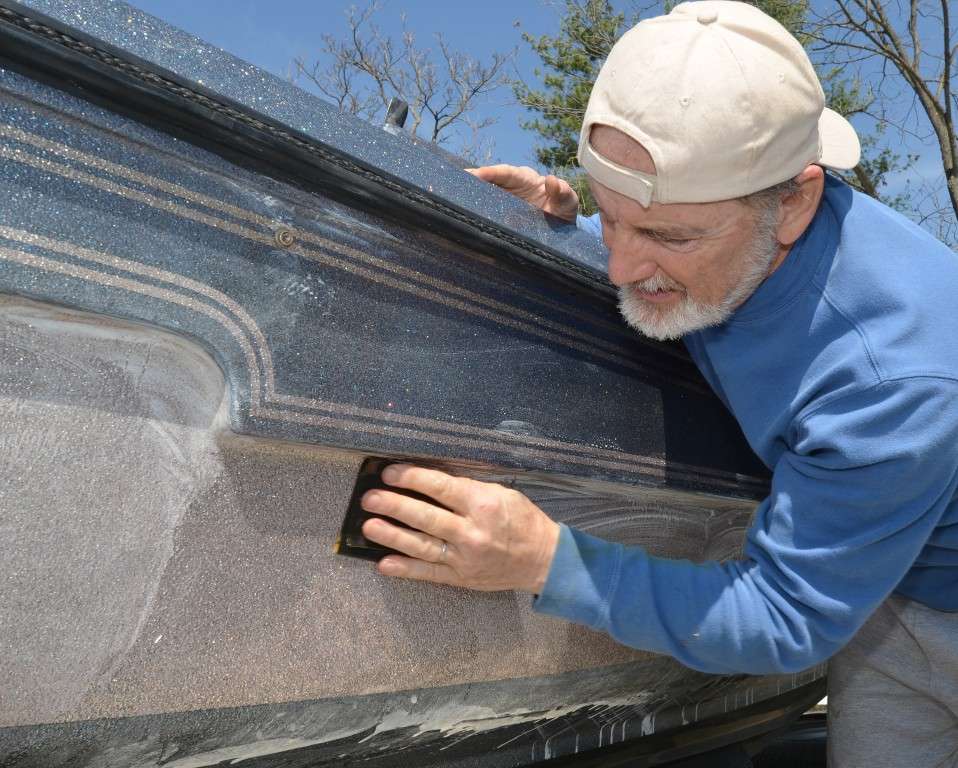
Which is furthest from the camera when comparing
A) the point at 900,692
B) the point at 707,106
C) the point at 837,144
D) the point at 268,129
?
the point at 900,692

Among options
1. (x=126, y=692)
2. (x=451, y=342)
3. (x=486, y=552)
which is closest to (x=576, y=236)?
(x=451, y=342)

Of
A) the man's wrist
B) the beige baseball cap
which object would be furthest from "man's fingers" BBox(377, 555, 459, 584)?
the beige baseball cap

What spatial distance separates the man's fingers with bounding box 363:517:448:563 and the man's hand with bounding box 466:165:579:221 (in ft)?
2.16

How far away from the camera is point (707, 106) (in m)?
1.18

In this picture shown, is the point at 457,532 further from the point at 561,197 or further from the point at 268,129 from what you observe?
the point at 561,197

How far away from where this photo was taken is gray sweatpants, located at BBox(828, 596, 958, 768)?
1626 millimetres

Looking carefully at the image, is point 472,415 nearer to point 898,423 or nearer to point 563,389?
point 563,389

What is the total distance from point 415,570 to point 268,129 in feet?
1.96

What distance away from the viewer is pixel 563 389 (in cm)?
138

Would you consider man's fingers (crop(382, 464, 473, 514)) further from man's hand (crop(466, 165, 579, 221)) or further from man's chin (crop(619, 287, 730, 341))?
man's hand (crop(466, 165, 579, 221))

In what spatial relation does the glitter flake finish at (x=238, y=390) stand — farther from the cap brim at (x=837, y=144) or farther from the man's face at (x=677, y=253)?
the cap brim at (x=837, y=144)

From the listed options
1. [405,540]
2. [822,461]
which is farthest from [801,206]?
[405,540]

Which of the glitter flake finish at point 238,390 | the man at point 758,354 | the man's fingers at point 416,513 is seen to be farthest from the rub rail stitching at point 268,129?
the man's fingers at point 416,513

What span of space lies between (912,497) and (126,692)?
39.5 inches
